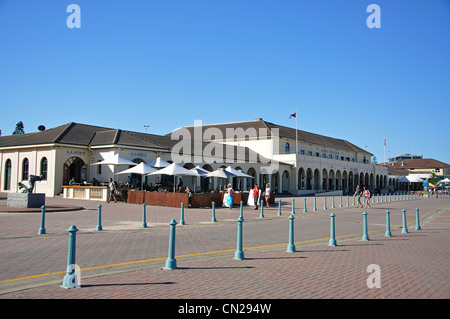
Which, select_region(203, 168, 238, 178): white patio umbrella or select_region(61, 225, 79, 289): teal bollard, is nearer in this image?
select_region(61, 225, 79, 289): teal bollard

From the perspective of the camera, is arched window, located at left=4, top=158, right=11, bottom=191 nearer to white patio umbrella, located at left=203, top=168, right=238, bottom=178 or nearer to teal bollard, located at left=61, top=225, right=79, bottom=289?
white patio umbrella, located at left=203, top=168, right=238, bottom=178

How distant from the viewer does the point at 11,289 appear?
19.4 feet

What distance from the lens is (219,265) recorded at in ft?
25.9

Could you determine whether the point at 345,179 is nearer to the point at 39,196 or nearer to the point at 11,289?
the point at 39,196

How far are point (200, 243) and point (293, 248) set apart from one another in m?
2.74

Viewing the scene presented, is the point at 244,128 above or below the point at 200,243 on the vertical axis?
above

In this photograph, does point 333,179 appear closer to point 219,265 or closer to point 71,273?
point 219,265

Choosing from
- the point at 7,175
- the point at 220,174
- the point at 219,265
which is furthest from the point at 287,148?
the point at 219,265

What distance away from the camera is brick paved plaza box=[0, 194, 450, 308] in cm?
589

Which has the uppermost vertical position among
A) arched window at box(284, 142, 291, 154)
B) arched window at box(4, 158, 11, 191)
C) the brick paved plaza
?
arched window at box(284, 142, 291, 154)

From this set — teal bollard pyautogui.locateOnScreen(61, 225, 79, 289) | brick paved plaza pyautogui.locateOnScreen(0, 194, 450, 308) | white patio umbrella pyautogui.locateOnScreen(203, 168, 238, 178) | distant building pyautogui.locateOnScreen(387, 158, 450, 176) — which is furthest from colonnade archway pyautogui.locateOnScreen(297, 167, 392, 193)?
teal bollard pyautogui.locateOnScreen(61, 225, 79, 289)

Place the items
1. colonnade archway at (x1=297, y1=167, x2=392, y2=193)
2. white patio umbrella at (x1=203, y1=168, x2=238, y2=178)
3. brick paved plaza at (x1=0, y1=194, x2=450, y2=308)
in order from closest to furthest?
1. brick paved plaza at (x1=0, y1=194, x2=450, y2=308)
2. white patio umbrella at (x1=203, y1=168, x2=238, y2=178)
3. colonnade archway at (x1=297, y1=167, x2=392, y2=193)
